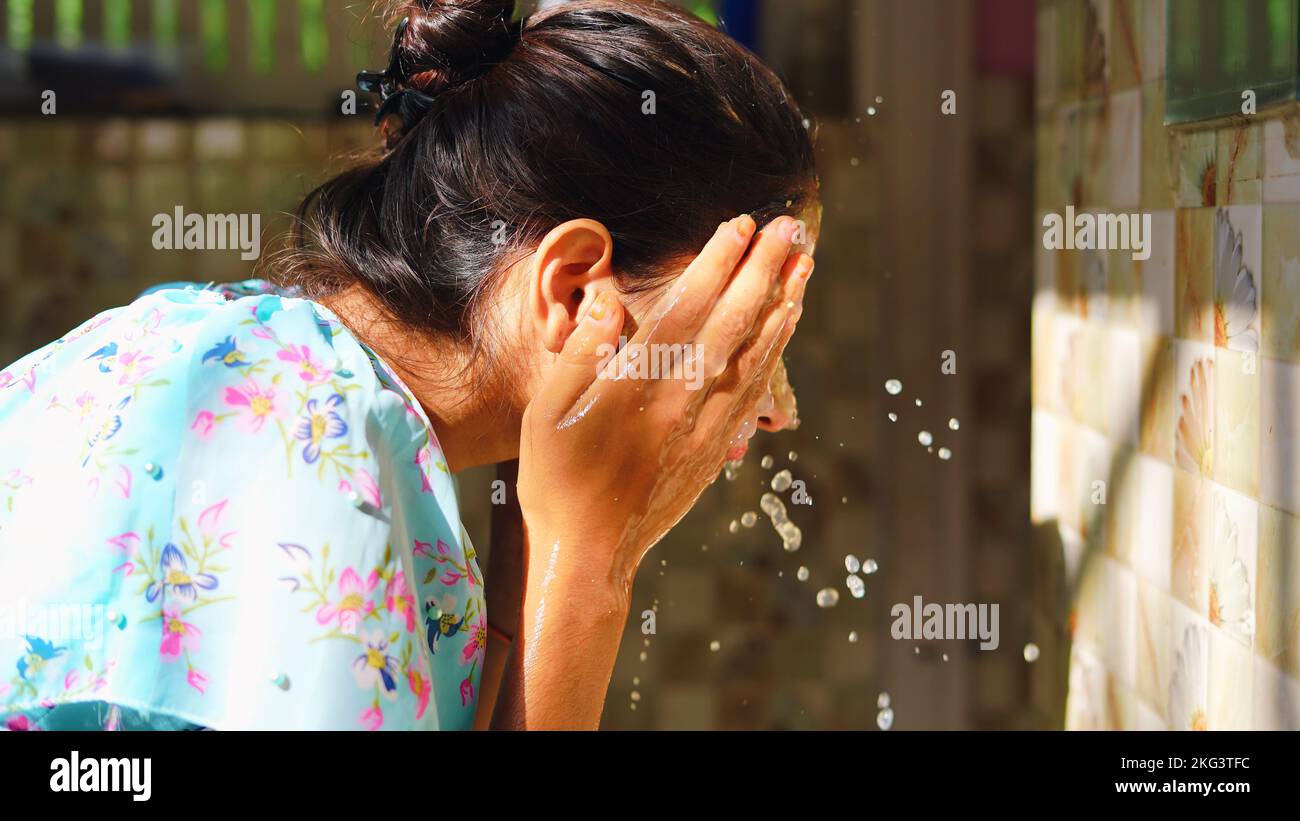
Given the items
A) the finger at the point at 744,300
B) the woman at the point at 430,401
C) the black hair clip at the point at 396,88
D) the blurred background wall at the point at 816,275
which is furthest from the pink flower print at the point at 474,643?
the blurred background wall at the point at 816,275

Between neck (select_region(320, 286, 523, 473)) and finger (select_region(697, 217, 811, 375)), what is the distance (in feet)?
0.54

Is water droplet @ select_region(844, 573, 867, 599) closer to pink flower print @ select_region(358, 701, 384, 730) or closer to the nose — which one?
the nose

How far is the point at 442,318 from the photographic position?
0.84m

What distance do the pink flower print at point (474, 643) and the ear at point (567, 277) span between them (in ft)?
0.62

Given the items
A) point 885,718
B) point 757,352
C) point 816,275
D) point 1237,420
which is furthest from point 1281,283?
point 885,718

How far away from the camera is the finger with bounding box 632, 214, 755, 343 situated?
78cm

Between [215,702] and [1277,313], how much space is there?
659 millimetres

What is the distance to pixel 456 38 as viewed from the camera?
2.81 feet

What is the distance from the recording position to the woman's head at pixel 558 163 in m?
0.82

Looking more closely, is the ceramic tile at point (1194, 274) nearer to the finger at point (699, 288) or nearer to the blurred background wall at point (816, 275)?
the finger at point (699, 288)

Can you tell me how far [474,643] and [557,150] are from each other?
330 mm

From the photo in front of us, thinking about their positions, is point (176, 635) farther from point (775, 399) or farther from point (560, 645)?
point (775, 399)

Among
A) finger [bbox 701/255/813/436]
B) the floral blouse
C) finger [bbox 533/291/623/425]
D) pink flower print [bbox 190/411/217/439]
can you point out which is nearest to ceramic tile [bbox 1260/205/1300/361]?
finger [bbox 701/255/813/436]

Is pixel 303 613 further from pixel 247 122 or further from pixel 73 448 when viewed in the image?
pixel 247 122
